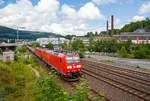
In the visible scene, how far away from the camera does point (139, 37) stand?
57.6 meters

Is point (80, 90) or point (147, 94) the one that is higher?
point (80, 90)

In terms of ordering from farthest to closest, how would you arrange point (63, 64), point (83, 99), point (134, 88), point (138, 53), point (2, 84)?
1. point (138, 53)
2. point (63, 64)
3. point (134, 88)
4. point (2, 84)
5. point (83, 99)

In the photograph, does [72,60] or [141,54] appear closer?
[72,60]

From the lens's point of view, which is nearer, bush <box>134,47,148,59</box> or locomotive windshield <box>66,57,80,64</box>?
locomotive windshield <box>66,57,80,64</box>

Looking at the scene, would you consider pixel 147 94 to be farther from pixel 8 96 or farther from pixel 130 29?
pixel 130 29

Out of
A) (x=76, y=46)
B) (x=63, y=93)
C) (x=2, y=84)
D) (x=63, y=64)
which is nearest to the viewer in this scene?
(x=63, y=93)

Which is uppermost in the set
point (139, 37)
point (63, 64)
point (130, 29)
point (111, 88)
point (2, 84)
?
point (130, 29)

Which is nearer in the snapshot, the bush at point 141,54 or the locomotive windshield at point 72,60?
the locomotive windshield at point 72,60

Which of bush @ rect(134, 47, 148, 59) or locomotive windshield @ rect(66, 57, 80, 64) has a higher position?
locomotive windshield @ rect(66, 57, 80, 64)

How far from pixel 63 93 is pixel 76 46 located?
4934 cm

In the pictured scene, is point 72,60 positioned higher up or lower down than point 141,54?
higher up

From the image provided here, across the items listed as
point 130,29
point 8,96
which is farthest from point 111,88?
point 130,29

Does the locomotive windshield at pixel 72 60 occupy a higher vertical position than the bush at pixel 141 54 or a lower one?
higher

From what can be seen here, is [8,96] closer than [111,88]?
Yes
